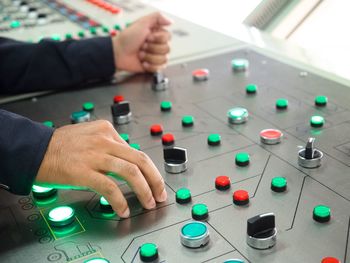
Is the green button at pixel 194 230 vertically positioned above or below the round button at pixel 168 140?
above

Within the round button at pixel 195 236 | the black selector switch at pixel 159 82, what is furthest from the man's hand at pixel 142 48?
the round button at pixel 195 236

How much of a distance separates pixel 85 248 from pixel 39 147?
209mm

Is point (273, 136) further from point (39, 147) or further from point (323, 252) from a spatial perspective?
point (39, 147)

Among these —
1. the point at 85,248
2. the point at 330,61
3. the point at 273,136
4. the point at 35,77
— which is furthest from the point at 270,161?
the point at 35,77

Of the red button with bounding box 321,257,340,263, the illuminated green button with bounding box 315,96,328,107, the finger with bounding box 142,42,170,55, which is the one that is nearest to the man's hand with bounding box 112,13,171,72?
the finger with bounding box 142,42,170,55

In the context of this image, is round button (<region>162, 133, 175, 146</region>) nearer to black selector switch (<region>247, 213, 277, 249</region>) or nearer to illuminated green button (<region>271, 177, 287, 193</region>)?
illuminated green button (<region>271, 177, 287, 193</region>)

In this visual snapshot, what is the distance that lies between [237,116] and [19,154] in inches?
20.4

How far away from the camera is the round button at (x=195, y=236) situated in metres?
0.84

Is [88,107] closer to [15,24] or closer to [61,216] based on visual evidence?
[61,216]

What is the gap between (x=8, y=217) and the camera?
0.98 meters

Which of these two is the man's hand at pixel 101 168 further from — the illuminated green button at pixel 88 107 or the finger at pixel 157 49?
the finger at pixel 157 49

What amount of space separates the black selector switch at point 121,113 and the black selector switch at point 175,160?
0.26 meters

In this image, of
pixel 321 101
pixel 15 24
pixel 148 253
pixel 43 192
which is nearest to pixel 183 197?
pixel 148 253

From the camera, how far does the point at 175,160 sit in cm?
108
